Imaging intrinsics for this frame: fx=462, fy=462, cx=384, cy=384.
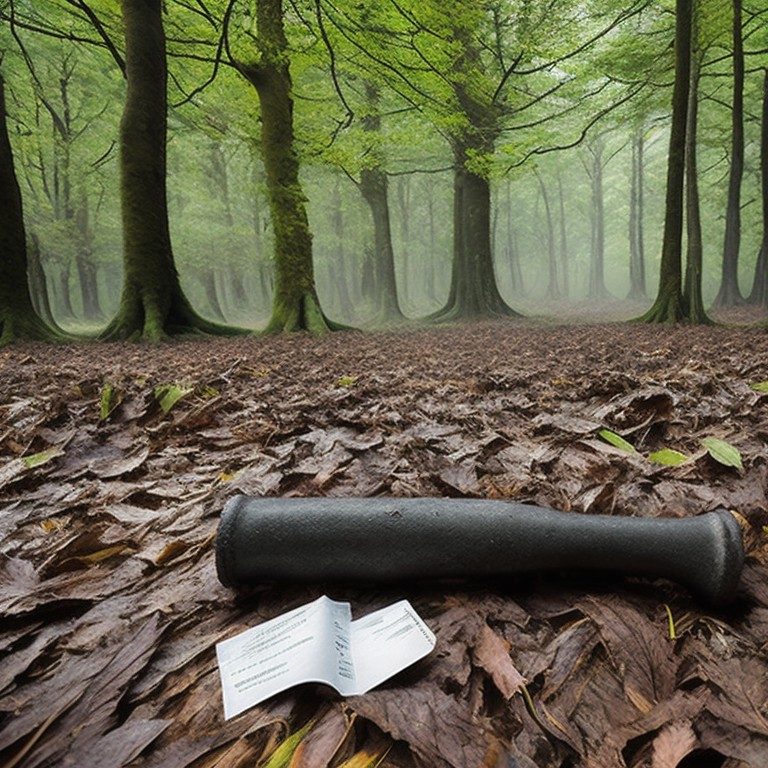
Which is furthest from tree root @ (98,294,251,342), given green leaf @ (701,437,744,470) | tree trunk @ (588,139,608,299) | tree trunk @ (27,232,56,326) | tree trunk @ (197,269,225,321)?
tree trunk @ (588,139,608,299)

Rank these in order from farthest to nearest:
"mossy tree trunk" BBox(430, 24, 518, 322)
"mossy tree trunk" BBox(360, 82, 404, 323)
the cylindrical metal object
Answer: "mossy tree trunk" BBox(360, 82, 404, 323)
"mossy tree trunk" BBox(430, 24, 518, 322)
the cylindrical metal object

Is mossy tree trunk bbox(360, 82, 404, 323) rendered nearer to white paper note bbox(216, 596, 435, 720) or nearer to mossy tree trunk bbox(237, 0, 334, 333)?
mossy tree trunk bbox(237, 0, 334, 333)

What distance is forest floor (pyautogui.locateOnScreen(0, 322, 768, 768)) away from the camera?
695mm

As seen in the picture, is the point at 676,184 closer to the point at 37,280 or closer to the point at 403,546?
the point at 403,546

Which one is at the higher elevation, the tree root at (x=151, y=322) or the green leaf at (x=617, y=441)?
the tree root at (x=151, y=322)

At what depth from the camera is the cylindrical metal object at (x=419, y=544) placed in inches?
39.1

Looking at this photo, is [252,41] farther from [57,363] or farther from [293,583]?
[293,583]

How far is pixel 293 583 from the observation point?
104 cm

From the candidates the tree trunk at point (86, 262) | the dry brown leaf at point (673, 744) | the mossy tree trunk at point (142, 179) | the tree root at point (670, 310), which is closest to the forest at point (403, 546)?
the dry brown leaf at point (673, 744)

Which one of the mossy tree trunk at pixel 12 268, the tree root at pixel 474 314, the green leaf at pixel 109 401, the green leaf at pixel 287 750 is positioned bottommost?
the green leaf at pixel 287 750

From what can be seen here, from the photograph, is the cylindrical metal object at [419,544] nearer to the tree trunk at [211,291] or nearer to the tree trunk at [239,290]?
the tree trunk at [211,291]

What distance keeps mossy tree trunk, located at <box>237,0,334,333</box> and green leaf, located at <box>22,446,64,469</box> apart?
6445mm

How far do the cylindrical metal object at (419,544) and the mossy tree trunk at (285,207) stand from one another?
7.42m

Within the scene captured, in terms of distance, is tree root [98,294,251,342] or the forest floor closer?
the forest floor
